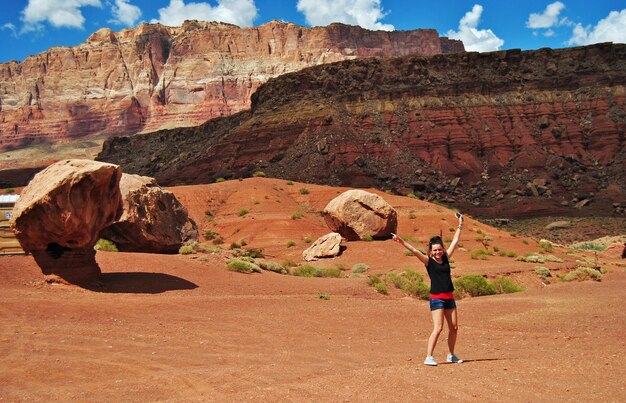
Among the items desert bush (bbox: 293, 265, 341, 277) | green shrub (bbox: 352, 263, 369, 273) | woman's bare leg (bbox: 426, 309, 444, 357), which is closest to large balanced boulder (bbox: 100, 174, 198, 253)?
desert bush (bbox: 293, 265, 341, 277)

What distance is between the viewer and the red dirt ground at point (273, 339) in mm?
7316

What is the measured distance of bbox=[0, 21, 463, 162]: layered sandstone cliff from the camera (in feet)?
545

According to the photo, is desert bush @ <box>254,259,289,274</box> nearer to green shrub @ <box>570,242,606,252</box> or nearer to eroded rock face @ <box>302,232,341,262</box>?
eroded rock face @ <box>302,232,341,262</box>

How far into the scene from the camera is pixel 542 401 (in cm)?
691

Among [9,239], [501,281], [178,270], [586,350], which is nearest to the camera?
[586,350]

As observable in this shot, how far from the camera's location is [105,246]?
69.5 ft

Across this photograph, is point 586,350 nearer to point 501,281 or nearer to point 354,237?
point 501,281

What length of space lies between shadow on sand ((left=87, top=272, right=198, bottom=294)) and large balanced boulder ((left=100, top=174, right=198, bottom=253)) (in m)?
4.83

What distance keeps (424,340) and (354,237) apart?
21442 millimetres

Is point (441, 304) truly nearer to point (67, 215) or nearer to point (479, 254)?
point (67, 215)

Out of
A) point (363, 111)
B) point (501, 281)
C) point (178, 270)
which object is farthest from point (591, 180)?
point (178, 270)

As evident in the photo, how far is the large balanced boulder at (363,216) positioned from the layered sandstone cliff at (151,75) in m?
134

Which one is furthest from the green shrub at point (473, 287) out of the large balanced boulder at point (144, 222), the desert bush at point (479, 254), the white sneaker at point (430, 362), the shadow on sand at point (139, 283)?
the white sneaker at point (430, 362)

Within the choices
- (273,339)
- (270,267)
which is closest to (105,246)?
(270,267)
